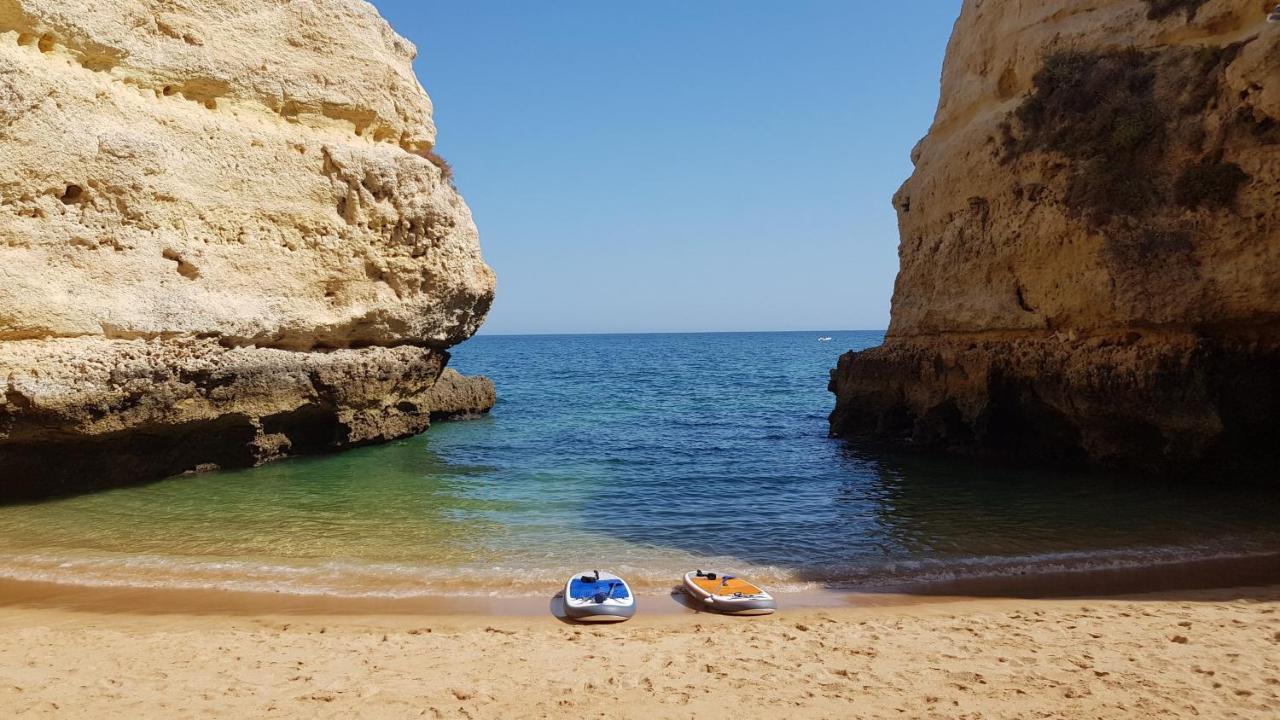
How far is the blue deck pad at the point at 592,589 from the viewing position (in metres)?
7.26

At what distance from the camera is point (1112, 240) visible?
12.2 m

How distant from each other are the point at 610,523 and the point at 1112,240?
9.11 meters

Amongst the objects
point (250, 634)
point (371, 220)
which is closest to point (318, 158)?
point (371, 220)

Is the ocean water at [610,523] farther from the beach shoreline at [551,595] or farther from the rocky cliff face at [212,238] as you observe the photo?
the rocky cliff face at [212,238]

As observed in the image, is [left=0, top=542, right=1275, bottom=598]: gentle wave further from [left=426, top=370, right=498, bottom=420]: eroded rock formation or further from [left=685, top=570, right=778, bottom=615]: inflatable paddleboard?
[left=426, top=370, right=498, bottom=420]: eroded rock formation

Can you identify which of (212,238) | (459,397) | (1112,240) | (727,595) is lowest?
(727,595)

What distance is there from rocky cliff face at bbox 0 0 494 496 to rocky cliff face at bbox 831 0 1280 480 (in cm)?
1139

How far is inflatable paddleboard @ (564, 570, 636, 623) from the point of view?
695cm

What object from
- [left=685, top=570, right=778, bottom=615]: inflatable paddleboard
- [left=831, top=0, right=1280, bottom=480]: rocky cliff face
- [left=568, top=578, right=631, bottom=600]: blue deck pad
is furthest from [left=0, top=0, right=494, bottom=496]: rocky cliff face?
[left=831, top=0, right=1280, bottom=480]: rocky cliff face

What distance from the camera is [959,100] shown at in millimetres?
16281

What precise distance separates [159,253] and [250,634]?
9108 millimetres

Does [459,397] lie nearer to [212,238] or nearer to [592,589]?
[212,238]

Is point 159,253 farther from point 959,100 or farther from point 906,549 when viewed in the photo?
point 959,100

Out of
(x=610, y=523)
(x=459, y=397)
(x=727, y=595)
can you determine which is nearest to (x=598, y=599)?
(x=727, y=595)
